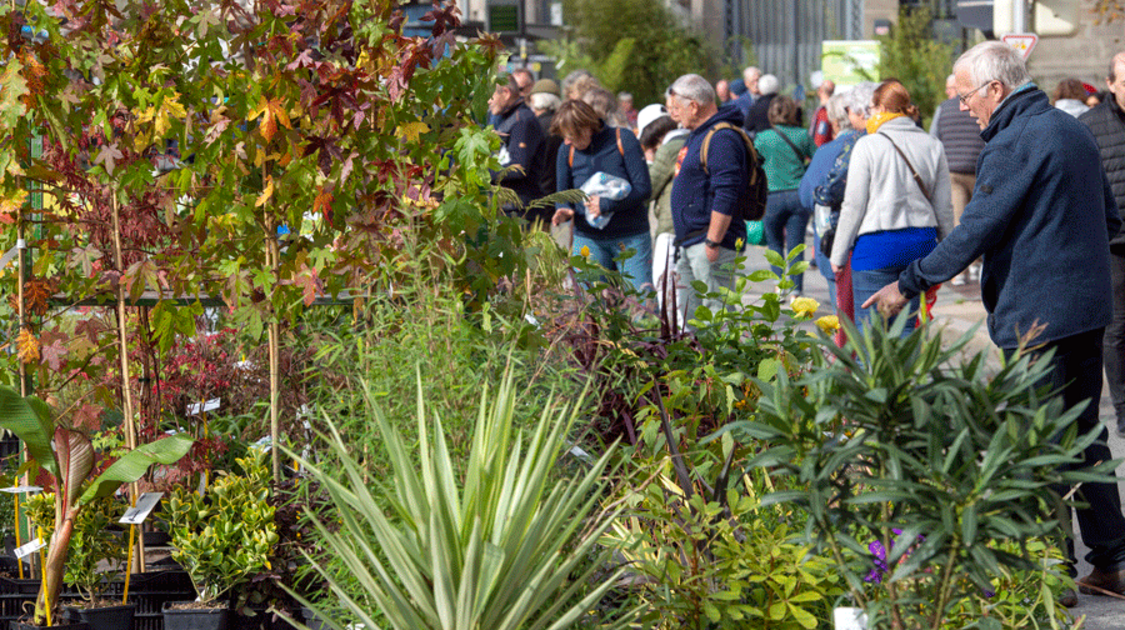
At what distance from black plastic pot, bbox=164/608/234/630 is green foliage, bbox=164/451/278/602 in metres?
0.05

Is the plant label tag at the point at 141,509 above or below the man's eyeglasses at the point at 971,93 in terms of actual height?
below

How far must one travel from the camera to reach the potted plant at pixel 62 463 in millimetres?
3500

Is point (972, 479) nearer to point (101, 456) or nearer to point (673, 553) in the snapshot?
point (673, 553)

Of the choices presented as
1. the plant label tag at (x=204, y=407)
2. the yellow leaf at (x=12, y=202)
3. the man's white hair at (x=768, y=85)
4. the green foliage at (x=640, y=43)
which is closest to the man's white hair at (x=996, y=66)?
the plant label tag at (x=204, y=407)

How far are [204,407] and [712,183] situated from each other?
3163 millimetres

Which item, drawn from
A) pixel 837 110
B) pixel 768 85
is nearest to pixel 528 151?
pixel 837 110

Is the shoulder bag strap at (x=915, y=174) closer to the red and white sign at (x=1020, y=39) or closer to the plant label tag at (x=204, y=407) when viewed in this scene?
the plant label tag at (x=204, y=407)

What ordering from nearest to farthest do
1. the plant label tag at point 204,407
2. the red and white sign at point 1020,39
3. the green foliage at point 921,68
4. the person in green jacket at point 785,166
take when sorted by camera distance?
the plant label tag at point 204,407 → the red and white sign at point 1020,39 → the person in green jacket at point 785,166 → the green foliage at point 921,68

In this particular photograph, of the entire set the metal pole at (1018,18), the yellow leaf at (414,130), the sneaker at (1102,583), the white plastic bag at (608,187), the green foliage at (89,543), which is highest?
the metal pole at (1018,18)

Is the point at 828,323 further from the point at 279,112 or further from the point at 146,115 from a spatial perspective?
the point at 146,115

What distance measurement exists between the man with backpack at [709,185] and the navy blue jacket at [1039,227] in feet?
8.07

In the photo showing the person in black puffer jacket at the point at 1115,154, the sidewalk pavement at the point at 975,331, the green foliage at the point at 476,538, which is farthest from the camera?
the person in black puffer jacket at the point at 1115,154

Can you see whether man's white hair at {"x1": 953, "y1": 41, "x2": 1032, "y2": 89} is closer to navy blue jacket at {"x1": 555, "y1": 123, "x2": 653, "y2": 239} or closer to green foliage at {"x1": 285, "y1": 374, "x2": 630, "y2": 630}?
green foliage at {"x1": 285, "y1": 374, "x2": 630, "y2": 630}

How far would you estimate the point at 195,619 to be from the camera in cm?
367
